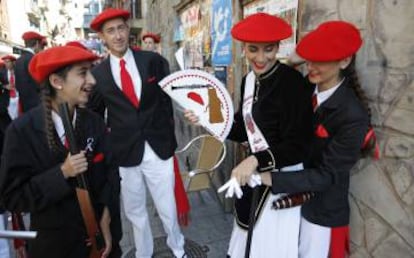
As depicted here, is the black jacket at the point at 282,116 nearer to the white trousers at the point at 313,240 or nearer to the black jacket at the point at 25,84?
the white trousers at the point at 313,240

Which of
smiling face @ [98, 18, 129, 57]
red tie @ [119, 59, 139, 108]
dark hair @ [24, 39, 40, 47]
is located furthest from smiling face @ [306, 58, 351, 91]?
dark hair @ [24, 39, 40, 47]

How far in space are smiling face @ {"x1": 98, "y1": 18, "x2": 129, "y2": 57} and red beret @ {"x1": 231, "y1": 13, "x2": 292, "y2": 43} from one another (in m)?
1.20

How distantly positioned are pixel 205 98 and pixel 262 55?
48 centimetres

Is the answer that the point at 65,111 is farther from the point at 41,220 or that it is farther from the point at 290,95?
the point at 290,95

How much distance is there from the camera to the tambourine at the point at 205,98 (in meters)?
1.99

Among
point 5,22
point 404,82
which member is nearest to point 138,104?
point 404,82

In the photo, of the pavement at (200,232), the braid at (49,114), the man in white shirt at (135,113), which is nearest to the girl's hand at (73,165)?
the braid at (49,114)

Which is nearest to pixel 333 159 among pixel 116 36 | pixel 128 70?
pixel 128 70

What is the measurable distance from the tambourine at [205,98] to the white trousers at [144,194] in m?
0.76

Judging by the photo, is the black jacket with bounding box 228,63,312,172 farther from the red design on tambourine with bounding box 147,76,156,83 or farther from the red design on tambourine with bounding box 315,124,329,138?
the red design on tambourine with bounding box 147,76,156,83

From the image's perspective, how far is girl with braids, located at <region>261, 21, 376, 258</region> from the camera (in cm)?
151

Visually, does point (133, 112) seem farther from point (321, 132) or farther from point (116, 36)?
point (321, 132)

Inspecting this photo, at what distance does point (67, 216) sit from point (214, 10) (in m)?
3.59

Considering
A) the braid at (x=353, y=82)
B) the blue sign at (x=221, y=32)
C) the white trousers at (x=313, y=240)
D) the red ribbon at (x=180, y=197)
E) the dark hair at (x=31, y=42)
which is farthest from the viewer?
the dark hair at (x=31, y=42)
